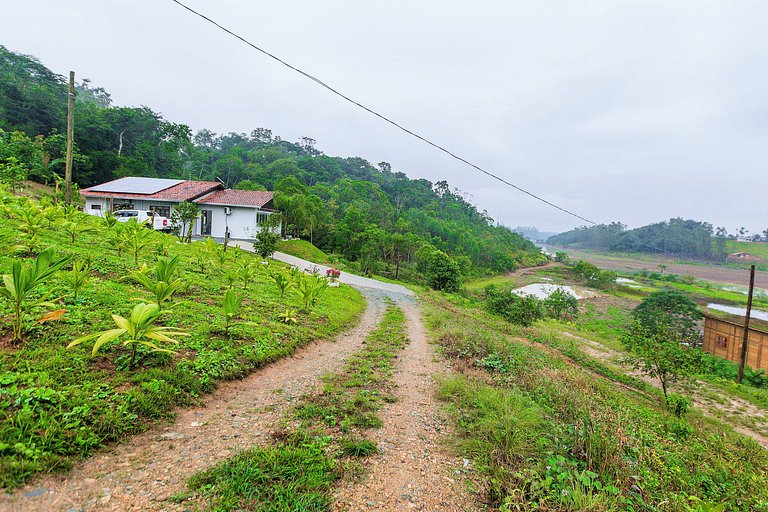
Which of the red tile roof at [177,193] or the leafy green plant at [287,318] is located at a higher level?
the red tile roof at [177,193]

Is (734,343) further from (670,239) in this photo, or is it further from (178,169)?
(670,239)

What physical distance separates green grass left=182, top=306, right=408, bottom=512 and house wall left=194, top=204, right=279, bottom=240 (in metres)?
22.3

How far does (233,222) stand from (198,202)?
2833 mm

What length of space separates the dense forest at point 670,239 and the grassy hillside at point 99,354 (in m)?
79.5

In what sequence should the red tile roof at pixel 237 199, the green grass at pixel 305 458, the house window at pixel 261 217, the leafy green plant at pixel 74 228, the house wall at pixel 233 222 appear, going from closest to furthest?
the green grass at pixel 305 458
the leafy green plant at pixel 74 228
the red tile roof at pixel 237 199
the house wall at pixel 233 222
the house window at pixel 261 217

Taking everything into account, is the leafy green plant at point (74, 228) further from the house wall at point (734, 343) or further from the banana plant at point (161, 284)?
the house wall at point (734, 343)

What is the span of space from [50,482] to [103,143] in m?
44.4

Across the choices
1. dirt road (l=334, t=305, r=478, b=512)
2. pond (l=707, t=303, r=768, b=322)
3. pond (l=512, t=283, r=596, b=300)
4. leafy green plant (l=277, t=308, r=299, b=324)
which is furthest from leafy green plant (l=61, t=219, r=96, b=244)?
pond (l=512, t=283, r=596, b=300)

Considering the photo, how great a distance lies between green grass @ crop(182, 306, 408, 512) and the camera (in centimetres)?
239

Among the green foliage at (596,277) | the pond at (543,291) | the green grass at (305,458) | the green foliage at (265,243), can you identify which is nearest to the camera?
the green grass at (305,458)

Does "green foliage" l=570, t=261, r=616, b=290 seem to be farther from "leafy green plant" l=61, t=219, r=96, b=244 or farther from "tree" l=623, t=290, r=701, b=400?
"leafy green plant" l=61, t=219, r=96, b=244

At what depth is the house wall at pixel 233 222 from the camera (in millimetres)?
24391

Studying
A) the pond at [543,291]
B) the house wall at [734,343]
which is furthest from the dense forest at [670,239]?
the house wall at [734,343]

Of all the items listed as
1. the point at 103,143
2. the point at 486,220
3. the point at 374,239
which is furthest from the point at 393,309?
the point at 486,220
